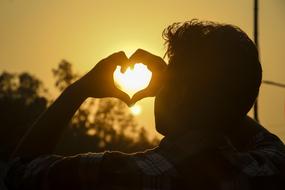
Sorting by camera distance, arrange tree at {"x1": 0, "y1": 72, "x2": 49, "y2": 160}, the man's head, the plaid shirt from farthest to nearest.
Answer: tree at {"x1": 0, "y1": 72, "x2": 49, "y2": 160} → the man's head → the plaid shirt

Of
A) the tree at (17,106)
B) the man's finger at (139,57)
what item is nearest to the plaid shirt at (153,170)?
the man's finger at (139,57)

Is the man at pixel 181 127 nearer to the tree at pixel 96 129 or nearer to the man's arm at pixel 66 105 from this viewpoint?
the man's arm at pixel 66 105

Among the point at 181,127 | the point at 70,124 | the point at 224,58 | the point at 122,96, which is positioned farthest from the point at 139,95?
the point at 70,124

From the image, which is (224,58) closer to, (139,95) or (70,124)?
(139,95)

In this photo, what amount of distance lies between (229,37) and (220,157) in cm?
41

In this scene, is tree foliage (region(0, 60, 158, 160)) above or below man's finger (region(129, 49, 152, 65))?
below

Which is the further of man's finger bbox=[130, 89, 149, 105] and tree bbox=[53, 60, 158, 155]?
tree bbox=[53, 60, 158, 155]

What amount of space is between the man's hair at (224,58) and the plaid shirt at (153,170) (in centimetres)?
18

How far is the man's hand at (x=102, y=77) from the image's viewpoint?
273 centimetres

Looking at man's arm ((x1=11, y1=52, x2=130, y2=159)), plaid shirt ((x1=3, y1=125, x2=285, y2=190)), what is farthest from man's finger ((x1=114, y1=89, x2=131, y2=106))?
plaid shirt ((x1=3, y1=125, x2=285, y2=190))

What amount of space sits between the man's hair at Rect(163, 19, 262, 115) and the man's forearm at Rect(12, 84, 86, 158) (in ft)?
1.17

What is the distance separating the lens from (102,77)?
9.02 ft

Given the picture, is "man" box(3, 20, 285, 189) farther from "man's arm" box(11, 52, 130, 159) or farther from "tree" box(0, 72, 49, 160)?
"tree" box(0, 72, 49, 160)

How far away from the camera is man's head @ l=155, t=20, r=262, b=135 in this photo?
8.82 feet
